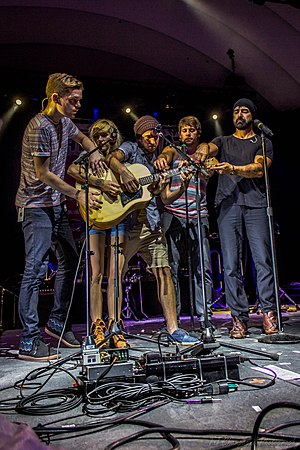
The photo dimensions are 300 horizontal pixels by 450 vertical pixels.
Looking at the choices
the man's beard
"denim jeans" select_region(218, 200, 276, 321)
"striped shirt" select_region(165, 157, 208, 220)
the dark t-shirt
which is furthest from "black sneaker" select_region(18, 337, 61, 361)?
the man's beard

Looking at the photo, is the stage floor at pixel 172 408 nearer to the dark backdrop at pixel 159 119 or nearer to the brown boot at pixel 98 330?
the brown boot at pixel 98 330

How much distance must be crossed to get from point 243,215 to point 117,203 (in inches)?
50.6

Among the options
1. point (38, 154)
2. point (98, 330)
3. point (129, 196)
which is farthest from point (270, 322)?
point (38, 154)

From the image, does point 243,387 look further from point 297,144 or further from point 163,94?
point 297,144

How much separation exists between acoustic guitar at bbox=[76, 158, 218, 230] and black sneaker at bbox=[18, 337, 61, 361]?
1074 millimetres

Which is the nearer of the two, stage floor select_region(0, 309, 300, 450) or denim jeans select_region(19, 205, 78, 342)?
stage floor select_region(0, 309, 300, 450)

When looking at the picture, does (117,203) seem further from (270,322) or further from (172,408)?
(172,408)

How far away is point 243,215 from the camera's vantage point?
4008mm

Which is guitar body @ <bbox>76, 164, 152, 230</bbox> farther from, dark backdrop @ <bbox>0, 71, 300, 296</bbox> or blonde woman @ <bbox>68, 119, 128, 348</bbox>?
dark backdrop @ <bbox>0, 71, 300, 296</bbox>

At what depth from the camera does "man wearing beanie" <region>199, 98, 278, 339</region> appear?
383 centimetres

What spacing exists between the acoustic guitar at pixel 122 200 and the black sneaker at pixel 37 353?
107 cm

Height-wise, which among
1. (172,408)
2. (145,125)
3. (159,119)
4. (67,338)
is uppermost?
(159,119)

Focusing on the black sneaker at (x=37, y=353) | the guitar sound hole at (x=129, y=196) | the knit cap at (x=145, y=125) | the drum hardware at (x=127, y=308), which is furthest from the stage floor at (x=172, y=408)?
the drum hardware at (x=127, y=308)

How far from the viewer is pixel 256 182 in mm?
4051
